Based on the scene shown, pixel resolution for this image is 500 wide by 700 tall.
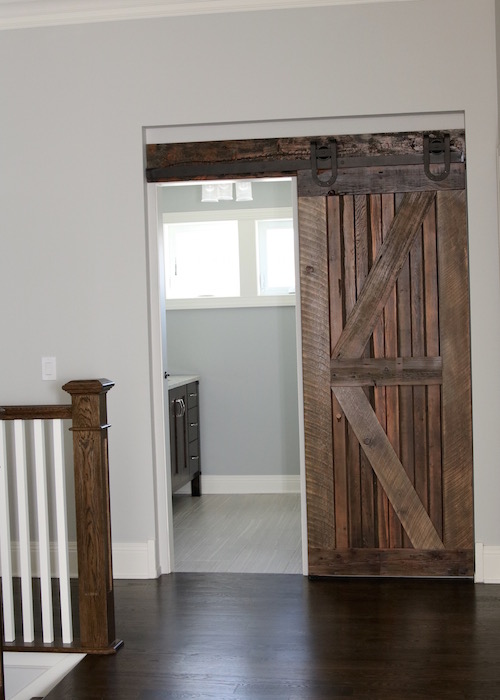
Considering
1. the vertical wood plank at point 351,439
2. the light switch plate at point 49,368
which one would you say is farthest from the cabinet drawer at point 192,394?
the vertical wood plank at point 351,439

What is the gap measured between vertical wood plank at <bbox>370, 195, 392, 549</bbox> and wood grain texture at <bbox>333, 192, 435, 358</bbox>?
36mm

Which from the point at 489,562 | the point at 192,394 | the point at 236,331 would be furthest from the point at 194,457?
the point at 489,562

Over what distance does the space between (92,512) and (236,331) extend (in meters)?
3.44

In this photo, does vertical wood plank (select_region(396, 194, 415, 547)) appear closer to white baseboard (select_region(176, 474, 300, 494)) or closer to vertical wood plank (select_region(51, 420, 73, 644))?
vertical wood plank (select_region(51, 420, 73, 644))

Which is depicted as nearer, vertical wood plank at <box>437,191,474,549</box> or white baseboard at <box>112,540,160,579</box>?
vertical wood plank at <box>437,191,474,549</box>

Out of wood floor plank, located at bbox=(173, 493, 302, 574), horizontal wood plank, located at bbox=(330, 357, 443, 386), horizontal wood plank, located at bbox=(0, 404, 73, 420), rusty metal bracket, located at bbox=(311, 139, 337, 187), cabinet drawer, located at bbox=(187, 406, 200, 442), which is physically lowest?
wood floor plank, located at bbox=(173, 493, 302, 574)

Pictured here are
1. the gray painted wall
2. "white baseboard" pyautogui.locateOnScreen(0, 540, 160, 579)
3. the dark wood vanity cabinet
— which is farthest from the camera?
the gray painted wall

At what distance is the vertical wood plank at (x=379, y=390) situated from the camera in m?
4.34

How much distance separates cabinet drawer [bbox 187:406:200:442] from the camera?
21.2ft

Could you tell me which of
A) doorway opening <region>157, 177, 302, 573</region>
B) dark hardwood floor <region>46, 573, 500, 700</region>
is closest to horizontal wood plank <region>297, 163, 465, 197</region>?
dark hardwood floor <region>46, 573, 500, 700</region>

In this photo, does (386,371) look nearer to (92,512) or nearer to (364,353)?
(364,353)

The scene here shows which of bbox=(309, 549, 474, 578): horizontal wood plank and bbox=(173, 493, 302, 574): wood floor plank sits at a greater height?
bbox=(309, 549, 474, 578): horizontal wood plank

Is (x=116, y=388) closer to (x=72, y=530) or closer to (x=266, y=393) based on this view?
(x=72, y=530)

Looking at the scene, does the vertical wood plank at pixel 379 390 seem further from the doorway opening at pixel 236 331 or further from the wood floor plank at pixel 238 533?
the doorway opening at pixel 236 331
